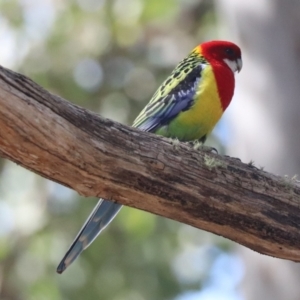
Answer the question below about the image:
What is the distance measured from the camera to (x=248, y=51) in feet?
20.3

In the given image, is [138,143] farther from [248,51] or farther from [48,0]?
[48,0]

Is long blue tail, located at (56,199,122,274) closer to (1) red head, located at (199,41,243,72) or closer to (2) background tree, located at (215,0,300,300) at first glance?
(1) red head, located at (199,41,243,72)

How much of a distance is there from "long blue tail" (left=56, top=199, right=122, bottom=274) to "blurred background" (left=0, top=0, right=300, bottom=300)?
2314mm

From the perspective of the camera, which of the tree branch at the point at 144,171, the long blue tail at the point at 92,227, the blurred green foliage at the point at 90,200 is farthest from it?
the blurred green foliage at the point at 90,200

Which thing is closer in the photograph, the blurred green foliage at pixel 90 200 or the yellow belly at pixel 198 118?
the yellow belly at pixel 198 118

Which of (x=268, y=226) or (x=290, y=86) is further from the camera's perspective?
(x=290, y=86)

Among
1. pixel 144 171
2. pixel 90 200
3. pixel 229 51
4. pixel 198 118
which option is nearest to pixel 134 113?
pixel 90 200

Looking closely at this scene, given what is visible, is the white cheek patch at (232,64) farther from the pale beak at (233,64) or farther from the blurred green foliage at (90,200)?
the blurred green foliage at (90,200)

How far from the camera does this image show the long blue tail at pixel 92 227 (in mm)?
3592

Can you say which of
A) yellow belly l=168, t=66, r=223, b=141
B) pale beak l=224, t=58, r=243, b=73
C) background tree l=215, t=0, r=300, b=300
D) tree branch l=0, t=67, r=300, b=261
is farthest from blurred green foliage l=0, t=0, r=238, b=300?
tree branch l=0, t=67, r=300, b=261

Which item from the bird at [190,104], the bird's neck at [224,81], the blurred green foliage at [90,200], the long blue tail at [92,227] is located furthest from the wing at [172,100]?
the blurred green foliage at [90,200]

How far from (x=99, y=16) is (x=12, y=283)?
3.32 metres

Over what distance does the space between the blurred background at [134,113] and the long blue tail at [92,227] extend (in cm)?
231

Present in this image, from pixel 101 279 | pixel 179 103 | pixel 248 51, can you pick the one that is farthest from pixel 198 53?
pixel 101 279
